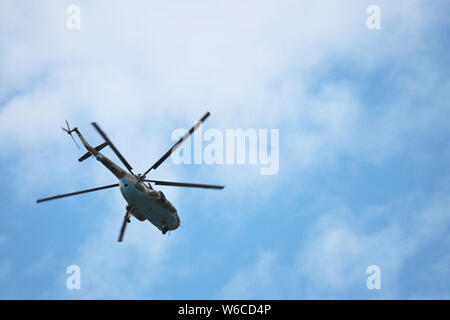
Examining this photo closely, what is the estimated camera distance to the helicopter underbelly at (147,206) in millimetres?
55031

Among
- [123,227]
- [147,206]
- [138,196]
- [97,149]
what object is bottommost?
[123,227]

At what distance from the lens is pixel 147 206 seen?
186 ft

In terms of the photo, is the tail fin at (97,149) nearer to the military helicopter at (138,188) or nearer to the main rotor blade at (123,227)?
the military helicopter at (138,188)

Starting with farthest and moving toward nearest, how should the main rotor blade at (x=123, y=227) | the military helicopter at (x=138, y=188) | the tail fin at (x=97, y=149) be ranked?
the main rotor blade at (x=123, y=227) < the tail fin at (x=97, y=149) < the military helicopter at (x=138, y=188)

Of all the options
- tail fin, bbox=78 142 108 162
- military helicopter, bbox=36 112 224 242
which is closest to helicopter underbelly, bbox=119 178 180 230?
military helicopter, bbox=36 112 224 242

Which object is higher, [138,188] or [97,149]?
[97,149]

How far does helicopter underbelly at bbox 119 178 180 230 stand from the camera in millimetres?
55031

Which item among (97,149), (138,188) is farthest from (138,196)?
(97,149)

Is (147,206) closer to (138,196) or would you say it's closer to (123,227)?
(138,196)

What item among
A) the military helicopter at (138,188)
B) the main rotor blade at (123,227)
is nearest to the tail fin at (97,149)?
the military helicopter at (138,188)

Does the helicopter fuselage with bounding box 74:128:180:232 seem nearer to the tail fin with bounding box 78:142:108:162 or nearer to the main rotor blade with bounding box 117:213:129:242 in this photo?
the tail fin with bounding box 78:142:108:162
